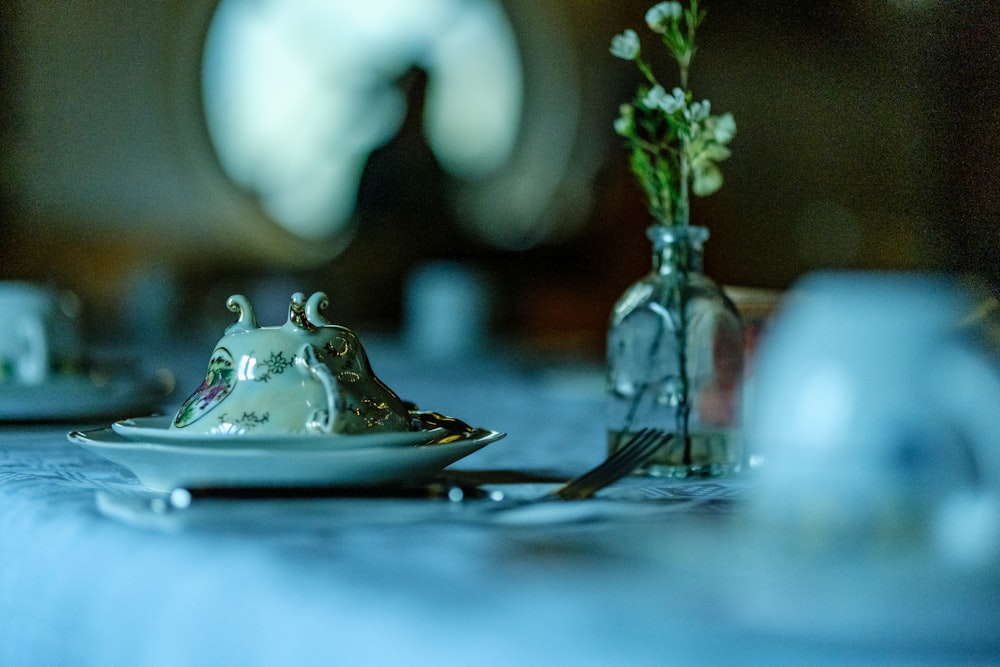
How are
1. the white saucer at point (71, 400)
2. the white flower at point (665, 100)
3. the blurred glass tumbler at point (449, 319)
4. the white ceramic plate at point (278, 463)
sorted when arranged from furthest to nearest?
the blurred glass tumbler at point (449, 319)
the white saucer at point (71, 400)
the white flower at point (665, 100)
the white ceramic plate at point (278, 463)

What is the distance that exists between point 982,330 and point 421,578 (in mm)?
204

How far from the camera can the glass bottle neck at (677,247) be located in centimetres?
67

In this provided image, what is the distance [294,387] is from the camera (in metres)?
0.54

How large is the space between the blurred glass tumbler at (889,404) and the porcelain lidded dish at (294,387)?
23 cm

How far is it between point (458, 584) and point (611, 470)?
198 mm

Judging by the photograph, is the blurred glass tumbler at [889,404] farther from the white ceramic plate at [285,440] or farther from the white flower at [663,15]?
the white flower at [663,15]

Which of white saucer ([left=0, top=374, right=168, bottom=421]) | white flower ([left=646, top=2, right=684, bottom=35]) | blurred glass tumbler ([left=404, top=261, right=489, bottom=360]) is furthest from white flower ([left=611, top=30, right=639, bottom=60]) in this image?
blurred glass tumbler ([left=404, top=261, right=489, bottom=360])

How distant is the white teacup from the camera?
940 millimetres

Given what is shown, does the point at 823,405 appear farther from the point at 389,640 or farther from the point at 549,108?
the point at 549,108

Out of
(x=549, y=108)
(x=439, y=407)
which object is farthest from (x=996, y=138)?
(x=439, y=407)

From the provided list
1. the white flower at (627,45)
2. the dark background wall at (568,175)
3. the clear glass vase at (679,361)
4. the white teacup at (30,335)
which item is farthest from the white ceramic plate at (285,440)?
the dark background wall at (568,175)

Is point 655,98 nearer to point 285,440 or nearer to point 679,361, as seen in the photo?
point 679,361

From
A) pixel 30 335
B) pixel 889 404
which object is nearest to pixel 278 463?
pixel 889 404

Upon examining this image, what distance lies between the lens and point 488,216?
384 cm
